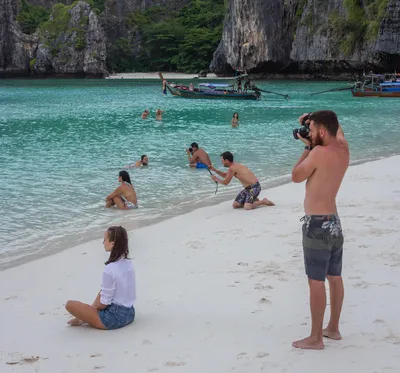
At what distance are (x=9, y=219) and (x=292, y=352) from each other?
23.2 feet

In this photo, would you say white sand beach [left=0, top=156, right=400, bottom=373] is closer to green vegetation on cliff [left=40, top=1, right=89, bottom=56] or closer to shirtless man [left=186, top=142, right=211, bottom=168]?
shirtless man [left=186, top=142, right=211, bottom=168]

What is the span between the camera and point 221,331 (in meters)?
4.78

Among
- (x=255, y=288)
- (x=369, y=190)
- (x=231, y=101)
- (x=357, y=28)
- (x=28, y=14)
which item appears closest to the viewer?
(x=255, y=288)

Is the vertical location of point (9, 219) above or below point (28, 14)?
below

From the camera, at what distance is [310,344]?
4328 millimetres

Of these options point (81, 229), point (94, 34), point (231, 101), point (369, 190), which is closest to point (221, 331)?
point (81, 229)

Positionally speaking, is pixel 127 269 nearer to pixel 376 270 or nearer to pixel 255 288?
pixel 255 288

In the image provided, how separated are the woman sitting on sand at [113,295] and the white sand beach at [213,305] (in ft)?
0.31

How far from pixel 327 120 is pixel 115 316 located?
7.50 feet

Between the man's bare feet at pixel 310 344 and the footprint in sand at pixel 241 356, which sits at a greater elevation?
the man's bare feet at pixel 310 344

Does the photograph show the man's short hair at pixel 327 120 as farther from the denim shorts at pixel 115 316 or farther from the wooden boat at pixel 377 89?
the wooden boat at pixel 377 89

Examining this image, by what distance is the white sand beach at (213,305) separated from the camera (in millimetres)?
4270

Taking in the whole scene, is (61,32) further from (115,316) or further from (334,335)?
(334,335)

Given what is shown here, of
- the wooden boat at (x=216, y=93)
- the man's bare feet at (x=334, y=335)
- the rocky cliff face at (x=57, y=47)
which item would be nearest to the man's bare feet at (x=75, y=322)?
the man's bare feet at (x=334, y=335)
